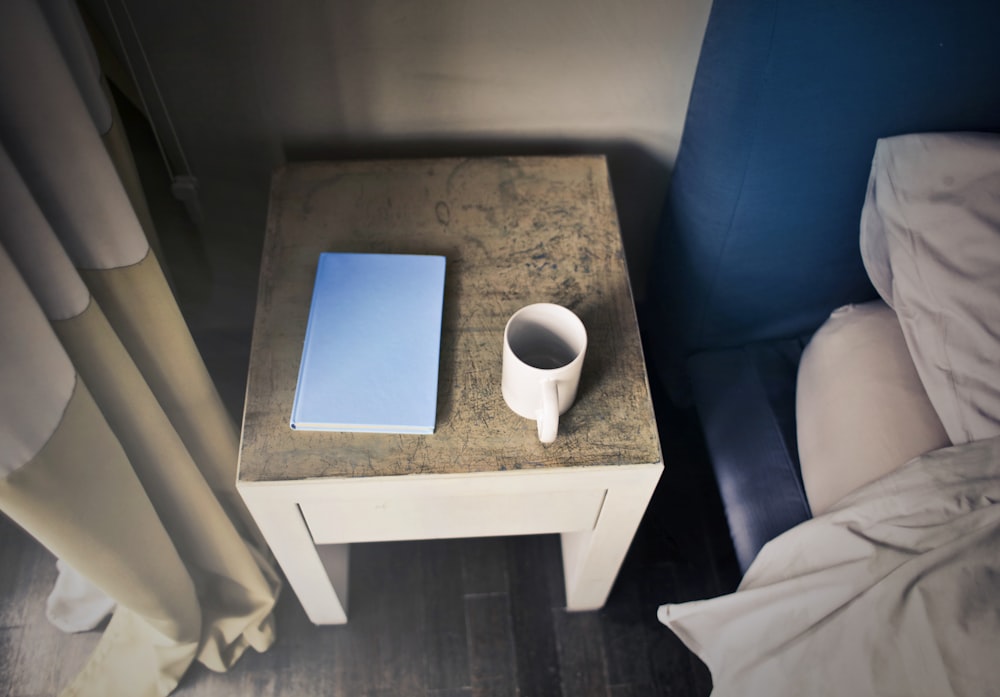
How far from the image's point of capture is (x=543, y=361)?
2.60 ft

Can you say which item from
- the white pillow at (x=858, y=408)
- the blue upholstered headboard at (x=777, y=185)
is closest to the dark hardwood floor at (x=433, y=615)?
the blue upholstered headboard at (x=777, y=185)

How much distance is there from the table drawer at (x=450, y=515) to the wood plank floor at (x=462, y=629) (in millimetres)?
332

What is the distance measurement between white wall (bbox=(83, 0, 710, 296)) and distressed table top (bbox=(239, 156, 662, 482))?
72 millimetres

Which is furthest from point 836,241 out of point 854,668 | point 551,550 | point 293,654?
point 293,654

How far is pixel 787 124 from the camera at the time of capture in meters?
0.84

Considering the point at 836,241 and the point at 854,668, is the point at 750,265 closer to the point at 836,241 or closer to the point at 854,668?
the point at 836,241

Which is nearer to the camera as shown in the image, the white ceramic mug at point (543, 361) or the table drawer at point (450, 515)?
the white ceramic mug at point (543, 361)

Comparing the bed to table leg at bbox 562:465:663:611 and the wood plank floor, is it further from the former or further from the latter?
the wood plank floor

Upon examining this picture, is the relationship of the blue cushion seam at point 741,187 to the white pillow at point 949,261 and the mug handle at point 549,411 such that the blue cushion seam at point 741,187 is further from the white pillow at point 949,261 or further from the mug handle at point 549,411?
the mug handle at point 549,411

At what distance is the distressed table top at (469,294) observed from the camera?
29.5 inches

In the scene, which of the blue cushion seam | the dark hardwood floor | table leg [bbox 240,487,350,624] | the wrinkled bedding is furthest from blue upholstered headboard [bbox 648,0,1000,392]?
table leg [bbox 240,487,350,624]

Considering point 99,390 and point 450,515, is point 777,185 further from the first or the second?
point 99,390

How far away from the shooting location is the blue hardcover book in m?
0.76

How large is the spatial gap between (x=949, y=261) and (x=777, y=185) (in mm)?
206
